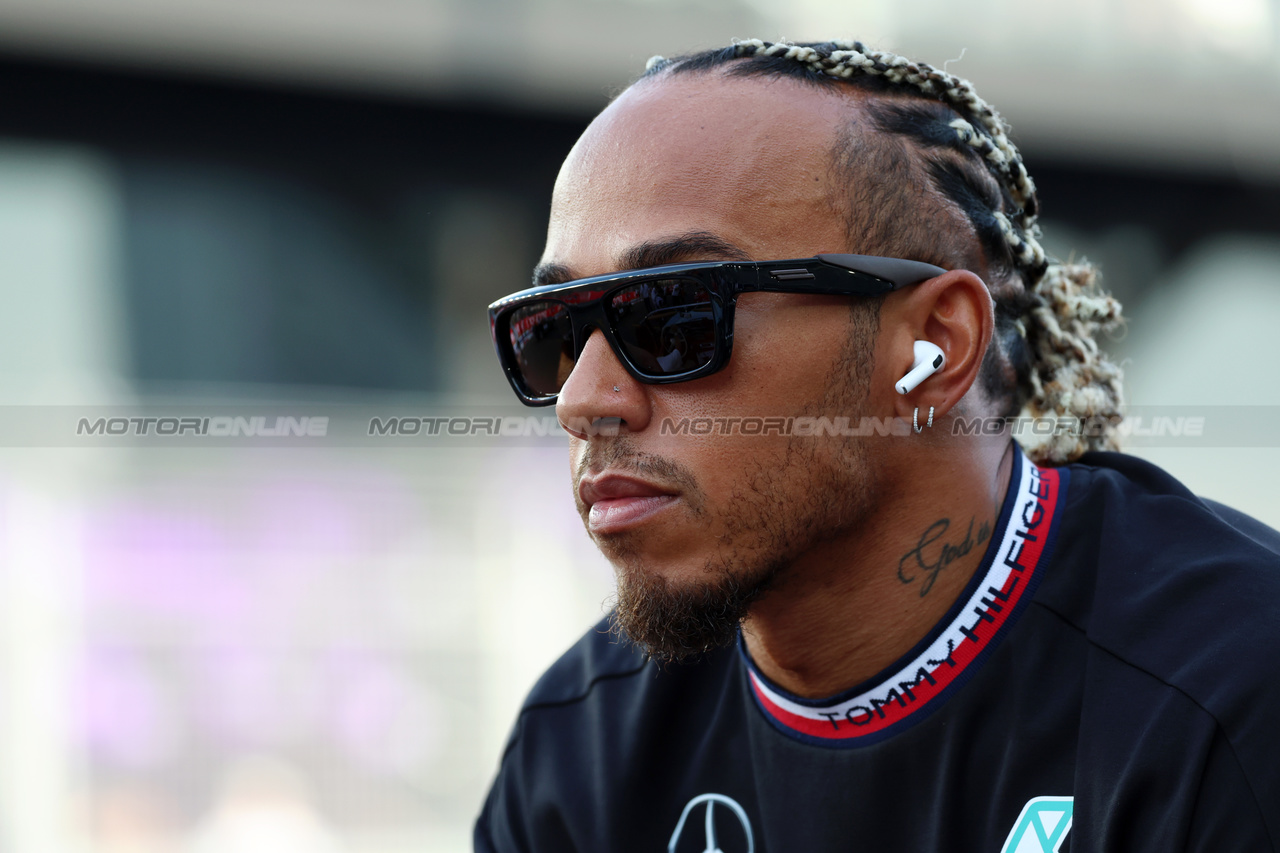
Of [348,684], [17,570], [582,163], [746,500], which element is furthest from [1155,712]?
[17,570]

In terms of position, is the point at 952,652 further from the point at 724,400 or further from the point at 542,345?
the point at 542,345

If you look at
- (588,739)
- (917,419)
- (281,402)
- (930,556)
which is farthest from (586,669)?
(281,402)

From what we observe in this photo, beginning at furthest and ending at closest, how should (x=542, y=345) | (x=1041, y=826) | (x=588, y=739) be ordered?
(x=588, y=739)
(x=542, y=345)
(x=1041, y=826)

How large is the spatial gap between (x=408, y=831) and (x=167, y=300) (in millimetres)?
3457

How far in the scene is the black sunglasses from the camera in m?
1.90

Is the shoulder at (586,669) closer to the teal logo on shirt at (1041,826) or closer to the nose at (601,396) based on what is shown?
the nose at (601,396)

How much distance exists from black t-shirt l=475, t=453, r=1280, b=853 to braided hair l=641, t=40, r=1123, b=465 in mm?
236

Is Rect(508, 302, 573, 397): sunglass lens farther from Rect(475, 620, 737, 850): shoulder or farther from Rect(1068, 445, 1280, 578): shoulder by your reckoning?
Rect(1068, 445, 1280, 578): shoulder

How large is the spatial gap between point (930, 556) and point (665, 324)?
706mm

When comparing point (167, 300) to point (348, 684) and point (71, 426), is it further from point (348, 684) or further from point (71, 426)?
point (348, 684)

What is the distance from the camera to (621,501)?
6.44 ft

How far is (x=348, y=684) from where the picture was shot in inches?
237

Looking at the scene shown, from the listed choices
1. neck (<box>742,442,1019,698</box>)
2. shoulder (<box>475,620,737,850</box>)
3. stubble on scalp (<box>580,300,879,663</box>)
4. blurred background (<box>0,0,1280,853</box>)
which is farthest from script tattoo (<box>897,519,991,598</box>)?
blurred background (<box>0,0,1280,853</box>)

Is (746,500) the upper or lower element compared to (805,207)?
lower
